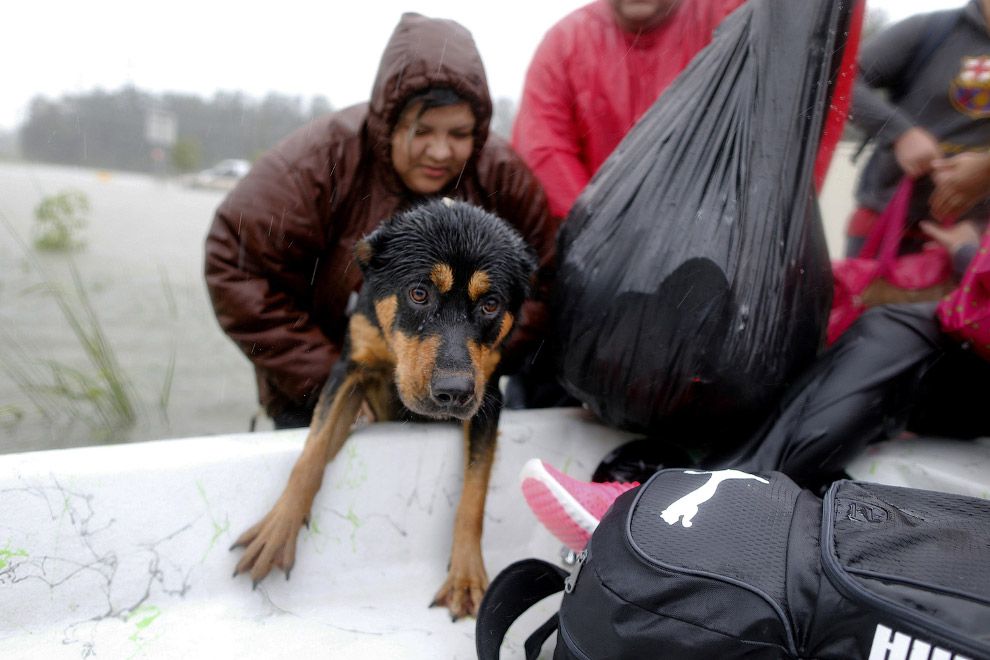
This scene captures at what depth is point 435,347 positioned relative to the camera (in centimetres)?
129

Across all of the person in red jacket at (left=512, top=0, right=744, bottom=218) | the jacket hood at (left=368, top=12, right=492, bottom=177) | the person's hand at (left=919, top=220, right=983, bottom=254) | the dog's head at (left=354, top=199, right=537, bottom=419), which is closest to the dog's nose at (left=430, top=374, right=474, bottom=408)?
the dog's head at (left=354, top=199, right=537, bottom=419)

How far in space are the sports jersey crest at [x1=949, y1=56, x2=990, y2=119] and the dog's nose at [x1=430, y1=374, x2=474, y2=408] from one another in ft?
5.60

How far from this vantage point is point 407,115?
1.58 metres

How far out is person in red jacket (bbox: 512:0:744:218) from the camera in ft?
6.16

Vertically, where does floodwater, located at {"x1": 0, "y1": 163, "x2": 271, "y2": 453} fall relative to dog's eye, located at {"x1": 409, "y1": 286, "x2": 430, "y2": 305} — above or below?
below

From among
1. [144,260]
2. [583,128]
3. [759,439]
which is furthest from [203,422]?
[144,260]

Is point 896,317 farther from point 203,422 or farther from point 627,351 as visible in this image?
point 203,422

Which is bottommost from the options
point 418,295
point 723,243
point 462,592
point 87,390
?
point 87,390

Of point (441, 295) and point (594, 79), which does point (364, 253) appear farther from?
point (594, 79)

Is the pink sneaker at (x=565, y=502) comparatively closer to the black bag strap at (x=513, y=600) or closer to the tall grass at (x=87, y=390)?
the black bag strap at (x=513, y=600)

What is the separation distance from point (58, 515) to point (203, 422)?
1.62 metres

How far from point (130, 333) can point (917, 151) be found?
3.96 meters

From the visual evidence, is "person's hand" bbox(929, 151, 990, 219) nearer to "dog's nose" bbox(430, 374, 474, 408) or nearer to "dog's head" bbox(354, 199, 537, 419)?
"dog's head" bbox(354, 199, 537, 419)

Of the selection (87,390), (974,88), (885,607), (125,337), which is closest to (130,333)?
(125,337)
